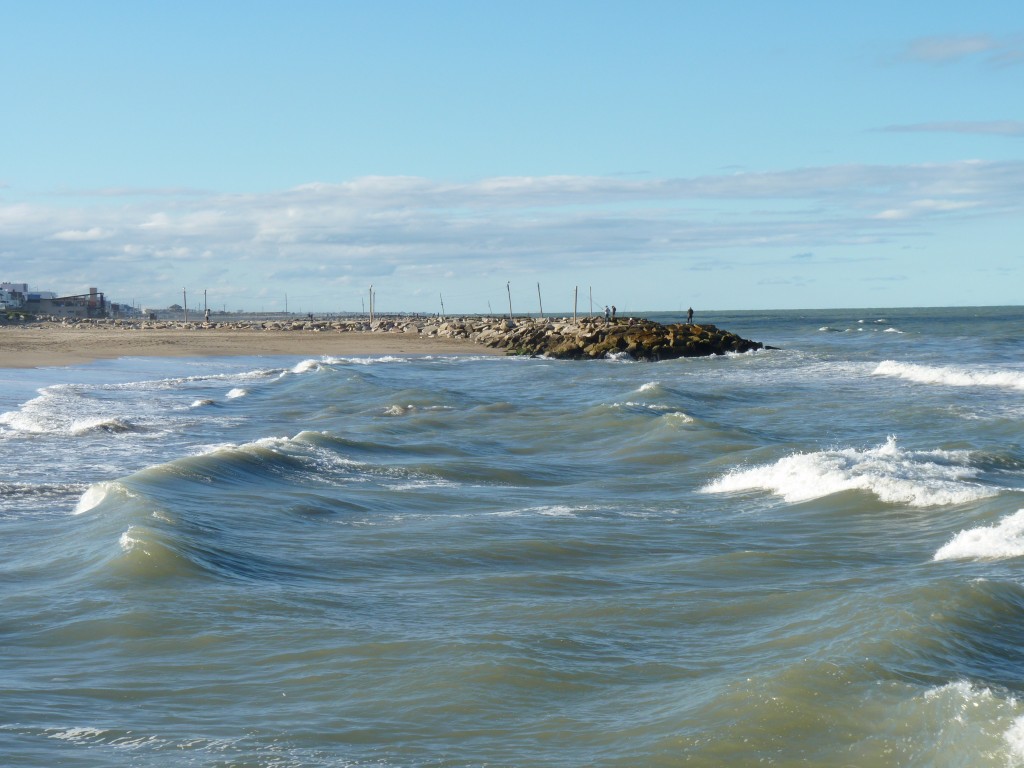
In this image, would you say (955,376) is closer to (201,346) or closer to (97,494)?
(97,494)

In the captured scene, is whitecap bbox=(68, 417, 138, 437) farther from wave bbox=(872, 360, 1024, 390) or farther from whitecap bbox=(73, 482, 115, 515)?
wave bbox=(872, 360, 1024, 390)

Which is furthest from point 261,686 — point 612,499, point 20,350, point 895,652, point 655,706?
point 20,350

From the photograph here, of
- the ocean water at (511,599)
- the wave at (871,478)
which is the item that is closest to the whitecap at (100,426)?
the ocean water at (511,599)

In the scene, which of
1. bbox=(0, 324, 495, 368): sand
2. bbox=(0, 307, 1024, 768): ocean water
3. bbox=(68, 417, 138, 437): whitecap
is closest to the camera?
bbox=(0, 307, 1024, 768): ocean water

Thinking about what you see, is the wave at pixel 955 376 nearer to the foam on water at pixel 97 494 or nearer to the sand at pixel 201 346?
the sand at pixel 201 346

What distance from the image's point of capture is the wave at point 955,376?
3288cm

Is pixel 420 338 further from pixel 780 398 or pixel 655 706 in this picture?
pixel 655 706

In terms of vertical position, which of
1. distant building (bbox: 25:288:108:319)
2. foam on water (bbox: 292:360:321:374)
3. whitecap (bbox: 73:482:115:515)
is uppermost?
distant building (bbox: 25:288:108:319)

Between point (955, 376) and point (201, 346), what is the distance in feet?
123

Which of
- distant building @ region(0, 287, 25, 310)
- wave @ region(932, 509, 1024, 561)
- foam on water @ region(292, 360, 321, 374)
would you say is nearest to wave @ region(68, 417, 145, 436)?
wave @ region(932, 509, 1024, 561)

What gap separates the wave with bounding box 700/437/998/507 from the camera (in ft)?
44.1

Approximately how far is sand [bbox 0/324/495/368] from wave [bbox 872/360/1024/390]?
23811mm

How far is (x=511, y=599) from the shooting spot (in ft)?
29.7

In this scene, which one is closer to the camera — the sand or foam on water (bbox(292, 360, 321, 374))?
foam on water (bbox(292, 360, 321, 374))
